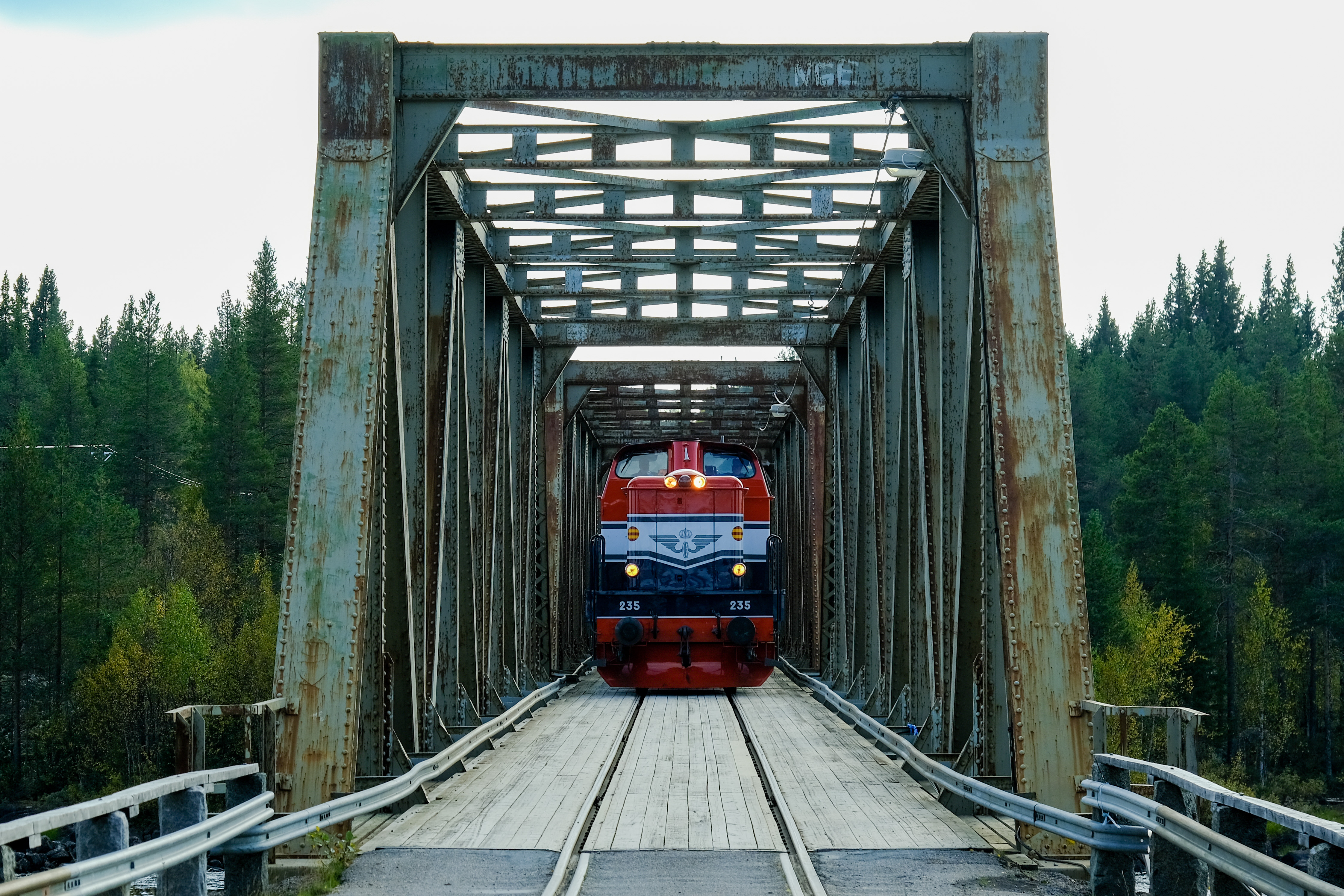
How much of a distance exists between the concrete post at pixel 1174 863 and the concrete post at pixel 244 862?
14.1ft

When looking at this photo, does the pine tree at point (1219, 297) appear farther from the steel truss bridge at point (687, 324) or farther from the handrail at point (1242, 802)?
the handrail at point (1242, 802)

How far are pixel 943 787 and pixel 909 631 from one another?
3.80 meters

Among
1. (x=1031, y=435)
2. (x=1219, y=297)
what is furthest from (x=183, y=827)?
(x=1219, y=297)


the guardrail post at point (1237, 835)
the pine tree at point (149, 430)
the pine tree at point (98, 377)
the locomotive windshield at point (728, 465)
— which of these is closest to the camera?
the guardrail post at point (1237, 835)

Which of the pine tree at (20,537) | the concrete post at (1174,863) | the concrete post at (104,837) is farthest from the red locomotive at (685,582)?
the pine tree at (20,537)

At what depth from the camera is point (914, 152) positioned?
9680 millimetres

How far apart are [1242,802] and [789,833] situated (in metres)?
3.72

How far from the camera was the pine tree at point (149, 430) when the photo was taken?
218ft

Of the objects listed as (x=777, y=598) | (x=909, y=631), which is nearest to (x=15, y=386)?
(x=777, y=598)

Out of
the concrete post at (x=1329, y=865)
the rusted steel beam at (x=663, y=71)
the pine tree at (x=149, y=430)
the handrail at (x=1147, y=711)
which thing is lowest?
the concrete post at (x=1329, y=865)

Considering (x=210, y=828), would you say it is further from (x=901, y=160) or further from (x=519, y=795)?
(x=901, y=160)

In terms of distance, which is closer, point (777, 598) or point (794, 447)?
point (777, 598)

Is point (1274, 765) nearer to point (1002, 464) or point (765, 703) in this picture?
point (765, 703)

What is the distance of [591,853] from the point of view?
7.68 meters
